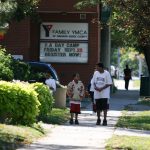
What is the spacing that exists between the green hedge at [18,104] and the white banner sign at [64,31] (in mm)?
17201

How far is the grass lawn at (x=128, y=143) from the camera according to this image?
13695 millimetres

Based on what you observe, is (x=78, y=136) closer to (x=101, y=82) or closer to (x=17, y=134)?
(x=17, y=134)

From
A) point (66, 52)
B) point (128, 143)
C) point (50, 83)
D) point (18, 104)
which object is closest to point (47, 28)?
point (66, 52)

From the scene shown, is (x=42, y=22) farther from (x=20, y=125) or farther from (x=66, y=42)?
(x=20, y=125)

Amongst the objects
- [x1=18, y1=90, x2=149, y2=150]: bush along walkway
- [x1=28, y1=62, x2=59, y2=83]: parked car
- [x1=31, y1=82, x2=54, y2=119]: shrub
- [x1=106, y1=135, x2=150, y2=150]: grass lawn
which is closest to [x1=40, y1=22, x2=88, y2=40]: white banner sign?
[x1=28, y1=62, x2=59, y2=83]: parked car

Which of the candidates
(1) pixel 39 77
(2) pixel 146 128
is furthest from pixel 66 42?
(2) pixel 146 128

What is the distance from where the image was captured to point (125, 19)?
17.4 meters

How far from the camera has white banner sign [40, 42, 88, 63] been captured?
33.3 m

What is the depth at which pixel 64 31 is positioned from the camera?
3350cm

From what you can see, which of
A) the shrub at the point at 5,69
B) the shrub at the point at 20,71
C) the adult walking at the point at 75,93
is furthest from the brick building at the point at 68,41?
the adult walking at the point at 75,93

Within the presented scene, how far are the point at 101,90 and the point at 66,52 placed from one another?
14262 millimetres

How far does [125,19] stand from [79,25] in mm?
16085

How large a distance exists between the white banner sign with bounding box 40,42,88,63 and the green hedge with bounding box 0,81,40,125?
17.1m

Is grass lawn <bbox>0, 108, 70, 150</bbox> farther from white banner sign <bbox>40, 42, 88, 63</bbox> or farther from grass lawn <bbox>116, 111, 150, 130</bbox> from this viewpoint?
white banner sign <bbox>40, 42, 88, 63</bbox>
